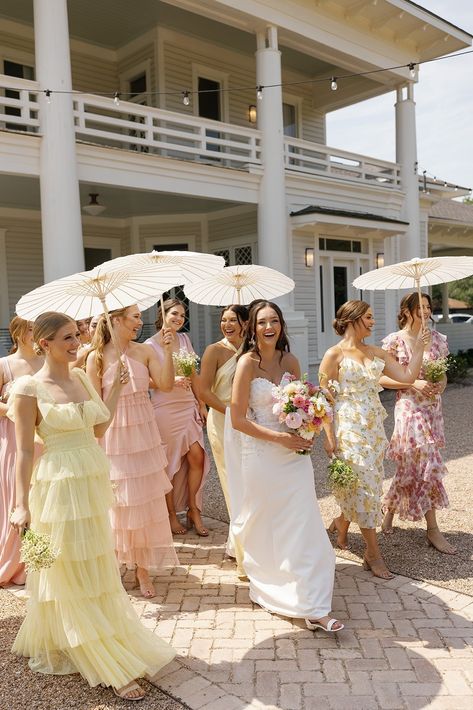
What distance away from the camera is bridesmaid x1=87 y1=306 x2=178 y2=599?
4375 millimetres

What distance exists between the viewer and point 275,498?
3.90 m

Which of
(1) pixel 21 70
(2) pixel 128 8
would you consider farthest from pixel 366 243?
(1) pixel 21 70

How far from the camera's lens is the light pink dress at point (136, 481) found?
438cm

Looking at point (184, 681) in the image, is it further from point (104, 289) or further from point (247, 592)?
point (104, 289)

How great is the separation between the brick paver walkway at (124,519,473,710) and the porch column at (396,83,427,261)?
13.3m

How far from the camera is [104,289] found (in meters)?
3.68

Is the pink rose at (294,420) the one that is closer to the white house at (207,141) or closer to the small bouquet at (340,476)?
the small bouquet at (340,476)

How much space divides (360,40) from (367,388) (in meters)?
12.6

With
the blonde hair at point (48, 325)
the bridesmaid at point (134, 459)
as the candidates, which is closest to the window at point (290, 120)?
the bridesmaid at point (134, 459)

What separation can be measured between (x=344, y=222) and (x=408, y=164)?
11.9 ft

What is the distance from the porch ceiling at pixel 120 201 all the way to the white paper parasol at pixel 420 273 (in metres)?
7.11

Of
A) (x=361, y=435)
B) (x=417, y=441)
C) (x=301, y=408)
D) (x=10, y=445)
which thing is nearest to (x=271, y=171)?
(x=417, y=441)

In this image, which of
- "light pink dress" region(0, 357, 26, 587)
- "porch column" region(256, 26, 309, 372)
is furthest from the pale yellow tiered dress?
"porch column" region(256, 26, 309, 372)

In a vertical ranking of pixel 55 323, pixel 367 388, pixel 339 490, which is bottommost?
pixel 339 490
